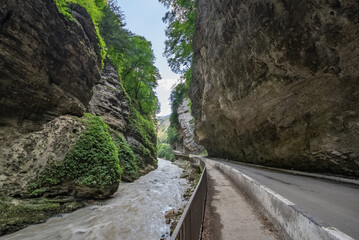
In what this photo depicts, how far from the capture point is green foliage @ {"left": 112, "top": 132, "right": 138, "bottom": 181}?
12945 millimetres

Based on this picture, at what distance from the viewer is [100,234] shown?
5684 millimetres

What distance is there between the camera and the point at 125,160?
44.1 ft

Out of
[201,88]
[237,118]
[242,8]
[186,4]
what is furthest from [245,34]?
[186,4]

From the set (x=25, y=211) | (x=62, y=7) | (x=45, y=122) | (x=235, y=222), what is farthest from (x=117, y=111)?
(x=235, y=222)

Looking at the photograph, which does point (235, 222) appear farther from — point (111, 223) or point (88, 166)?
point (88, 166)

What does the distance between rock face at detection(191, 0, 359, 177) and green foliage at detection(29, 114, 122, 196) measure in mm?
9203

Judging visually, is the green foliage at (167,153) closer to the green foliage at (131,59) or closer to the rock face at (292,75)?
the green foliage at (131,59)

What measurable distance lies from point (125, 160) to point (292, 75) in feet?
41.1

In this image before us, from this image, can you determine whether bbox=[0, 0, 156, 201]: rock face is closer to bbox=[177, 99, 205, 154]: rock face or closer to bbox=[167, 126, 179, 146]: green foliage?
bbox=[177, 99, 205, 154]: rock face

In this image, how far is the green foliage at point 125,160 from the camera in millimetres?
12945

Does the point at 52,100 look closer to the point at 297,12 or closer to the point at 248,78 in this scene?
the point at 248,78

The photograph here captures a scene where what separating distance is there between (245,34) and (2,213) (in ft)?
41.3

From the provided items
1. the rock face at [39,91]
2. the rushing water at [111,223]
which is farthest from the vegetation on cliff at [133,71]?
the rushing water at [111,223]

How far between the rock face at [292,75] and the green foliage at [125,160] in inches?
371
